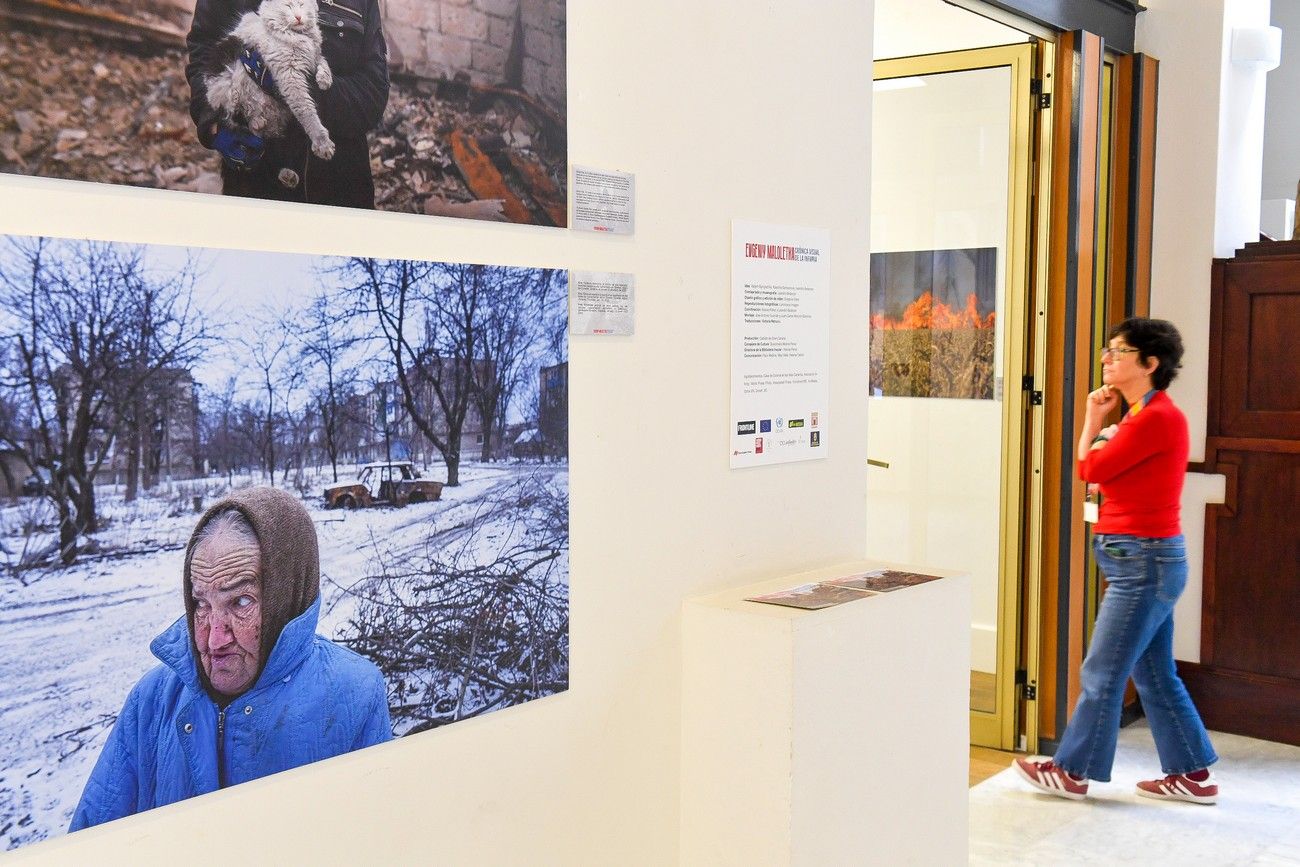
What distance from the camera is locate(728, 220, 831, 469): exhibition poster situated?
2668 millimetres

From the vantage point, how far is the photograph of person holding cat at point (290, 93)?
1.72 metres

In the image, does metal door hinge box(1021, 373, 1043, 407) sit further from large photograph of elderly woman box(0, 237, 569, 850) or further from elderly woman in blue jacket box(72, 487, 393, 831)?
elderly woman in blue jacket box(72, 487, 393, 831)

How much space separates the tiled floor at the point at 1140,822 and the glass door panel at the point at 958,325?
0.47 metres

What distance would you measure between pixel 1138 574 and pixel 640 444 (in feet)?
7.21

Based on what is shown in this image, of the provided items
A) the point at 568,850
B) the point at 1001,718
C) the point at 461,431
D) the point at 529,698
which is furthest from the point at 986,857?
the point at 461,431

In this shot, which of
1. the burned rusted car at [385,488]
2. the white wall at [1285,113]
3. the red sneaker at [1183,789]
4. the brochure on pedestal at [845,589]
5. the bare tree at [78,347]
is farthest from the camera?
the white wall at [1285,113]

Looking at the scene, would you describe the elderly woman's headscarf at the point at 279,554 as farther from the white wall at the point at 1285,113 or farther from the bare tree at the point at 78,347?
the white wall at the point at 1285,113

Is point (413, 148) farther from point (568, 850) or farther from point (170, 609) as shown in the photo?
point (568, 850)

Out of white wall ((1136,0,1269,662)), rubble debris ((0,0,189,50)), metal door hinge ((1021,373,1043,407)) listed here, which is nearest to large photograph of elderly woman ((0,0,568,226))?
rubble debris ((0,0,189,50))

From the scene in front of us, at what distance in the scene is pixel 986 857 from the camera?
3.59 meters

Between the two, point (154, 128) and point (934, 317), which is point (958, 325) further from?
point (154, 128)

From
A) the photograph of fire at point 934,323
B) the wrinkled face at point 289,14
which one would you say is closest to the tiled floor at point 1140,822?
the photograph of fire at point 934,323

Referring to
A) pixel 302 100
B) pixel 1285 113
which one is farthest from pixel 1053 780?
pixel 1285 113

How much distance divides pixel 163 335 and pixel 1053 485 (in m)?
3.48
